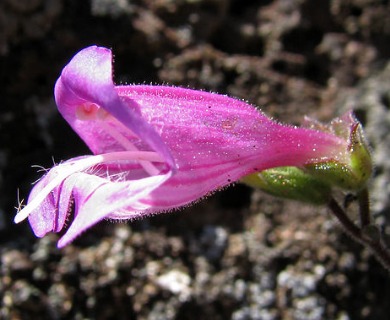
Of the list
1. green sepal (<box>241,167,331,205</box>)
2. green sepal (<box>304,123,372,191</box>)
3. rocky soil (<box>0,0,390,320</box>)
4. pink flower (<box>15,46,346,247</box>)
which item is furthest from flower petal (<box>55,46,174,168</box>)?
rocky soil (<box>0,0,390,320</box>)

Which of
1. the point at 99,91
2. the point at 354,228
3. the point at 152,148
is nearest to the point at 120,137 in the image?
the point at 152,148

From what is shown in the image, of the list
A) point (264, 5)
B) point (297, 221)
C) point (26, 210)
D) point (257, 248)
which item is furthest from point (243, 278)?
point (264, 5)

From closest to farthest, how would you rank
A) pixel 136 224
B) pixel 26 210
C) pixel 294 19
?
1. pixel 26 210
2. pixel 136 224
3. pixel 294 19

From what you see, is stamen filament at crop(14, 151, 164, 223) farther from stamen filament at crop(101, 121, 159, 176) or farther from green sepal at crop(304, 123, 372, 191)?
green sepal at crop(304, 123, 372, 191)

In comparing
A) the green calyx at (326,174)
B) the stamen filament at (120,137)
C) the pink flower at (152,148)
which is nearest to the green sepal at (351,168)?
the green calyx at (326,174)

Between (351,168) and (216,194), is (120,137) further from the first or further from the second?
(216,194)

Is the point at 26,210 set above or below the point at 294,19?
below

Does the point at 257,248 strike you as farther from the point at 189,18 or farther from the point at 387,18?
the point at 387,18
